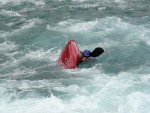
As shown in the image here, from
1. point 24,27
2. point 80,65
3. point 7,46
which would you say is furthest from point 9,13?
point 80,65

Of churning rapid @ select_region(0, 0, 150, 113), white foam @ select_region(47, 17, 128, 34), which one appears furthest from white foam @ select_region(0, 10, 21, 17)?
white foam @ select_region(47, 17, 128, 34)

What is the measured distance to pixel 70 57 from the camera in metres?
12.9

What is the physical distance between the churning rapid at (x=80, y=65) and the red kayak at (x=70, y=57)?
9.2 inches

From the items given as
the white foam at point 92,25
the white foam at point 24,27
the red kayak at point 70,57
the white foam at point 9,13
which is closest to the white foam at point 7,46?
the white foam at point 24,27

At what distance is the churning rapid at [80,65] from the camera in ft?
36.0

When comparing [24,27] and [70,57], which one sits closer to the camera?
[70,57]

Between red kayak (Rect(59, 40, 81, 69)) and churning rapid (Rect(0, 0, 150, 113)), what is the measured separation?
0.76 ft

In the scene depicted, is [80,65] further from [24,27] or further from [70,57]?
[24,27]

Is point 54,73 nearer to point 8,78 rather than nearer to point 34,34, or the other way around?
point 8,78

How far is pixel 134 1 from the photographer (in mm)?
19641

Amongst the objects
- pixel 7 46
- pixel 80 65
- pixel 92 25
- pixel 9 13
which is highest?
pixel 9 13

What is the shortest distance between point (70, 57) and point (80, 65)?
17.7 inches

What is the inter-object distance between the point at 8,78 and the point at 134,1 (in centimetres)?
969

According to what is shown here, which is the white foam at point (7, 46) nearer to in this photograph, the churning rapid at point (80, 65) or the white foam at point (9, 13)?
the churning rapid at point (80, 65)
